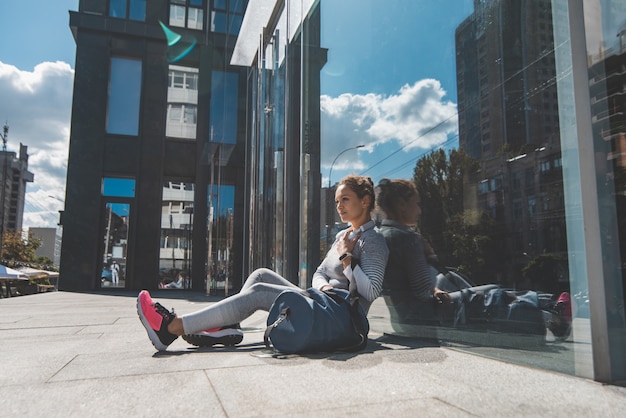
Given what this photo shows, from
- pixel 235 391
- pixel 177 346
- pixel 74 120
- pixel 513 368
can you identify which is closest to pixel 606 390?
pixel 513 368

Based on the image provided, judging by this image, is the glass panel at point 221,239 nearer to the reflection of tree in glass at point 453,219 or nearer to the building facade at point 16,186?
the reflection of tree in glass at point 453,219

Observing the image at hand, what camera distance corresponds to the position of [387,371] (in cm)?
218

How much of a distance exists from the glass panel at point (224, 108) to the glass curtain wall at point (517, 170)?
26.6 ft

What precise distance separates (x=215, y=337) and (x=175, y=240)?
1145 cm

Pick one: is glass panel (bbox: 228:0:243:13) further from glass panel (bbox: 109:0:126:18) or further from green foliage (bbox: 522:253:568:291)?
green foliage (bbox: 522:253:568:291)

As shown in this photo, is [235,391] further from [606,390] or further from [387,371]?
[606,390]

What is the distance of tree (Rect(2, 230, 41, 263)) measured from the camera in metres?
43.6

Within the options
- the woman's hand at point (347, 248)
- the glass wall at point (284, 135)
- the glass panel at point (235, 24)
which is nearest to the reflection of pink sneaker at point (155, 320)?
the woman's hand at point (347, 248)

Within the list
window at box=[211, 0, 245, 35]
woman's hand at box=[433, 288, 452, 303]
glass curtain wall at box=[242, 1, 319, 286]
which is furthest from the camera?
window at box=[211, 0, 245, 35]

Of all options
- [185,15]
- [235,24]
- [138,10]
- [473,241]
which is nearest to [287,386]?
[473,241]

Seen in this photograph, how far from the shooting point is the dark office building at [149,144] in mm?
13312

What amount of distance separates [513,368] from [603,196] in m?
0.90

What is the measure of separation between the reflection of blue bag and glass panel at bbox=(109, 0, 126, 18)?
14.5 meters

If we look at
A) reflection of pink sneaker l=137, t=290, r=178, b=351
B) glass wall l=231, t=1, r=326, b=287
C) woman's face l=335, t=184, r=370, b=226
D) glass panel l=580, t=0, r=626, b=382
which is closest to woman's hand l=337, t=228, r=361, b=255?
woman's face l=335, t=184, r=370, b=226
